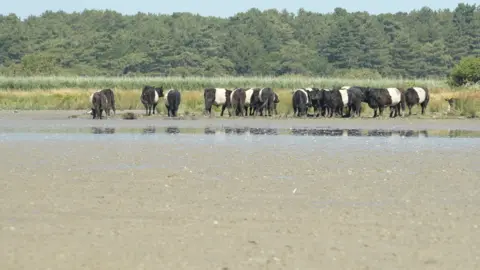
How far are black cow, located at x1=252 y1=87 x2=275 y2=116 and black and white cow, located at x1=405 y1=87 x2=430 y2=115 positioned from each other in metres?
4.63

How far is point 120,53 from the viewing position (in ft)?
327

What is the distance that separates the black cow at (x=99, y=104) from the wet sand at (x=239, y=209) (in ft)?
50.3

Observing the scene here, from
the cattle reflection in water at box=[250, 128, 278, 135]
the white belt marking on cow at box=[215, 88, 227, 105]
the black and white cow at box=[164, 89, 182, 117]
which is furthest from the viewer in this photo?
the white belt marking on cow at box=[215, 88, 227, 105]

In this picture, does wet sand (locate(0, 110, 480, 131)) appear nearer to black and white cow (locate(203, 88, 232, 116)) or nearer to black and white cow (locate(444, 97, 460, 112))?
black and white cow (locate(203, 88, 232, 116))

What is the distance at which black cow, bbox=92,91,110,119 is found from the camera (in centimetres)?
3238

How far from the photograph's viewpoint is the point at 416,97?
112ft

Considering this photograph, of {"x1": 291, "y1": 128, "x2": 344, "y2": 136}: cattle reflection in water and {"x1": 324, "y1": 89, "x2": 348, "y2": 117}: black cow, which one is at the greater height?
{"x1": 324, "y1": 89, "x2": 348, "y2": 117}: black cow

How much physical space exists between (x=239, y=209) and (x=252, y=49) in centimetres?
9073

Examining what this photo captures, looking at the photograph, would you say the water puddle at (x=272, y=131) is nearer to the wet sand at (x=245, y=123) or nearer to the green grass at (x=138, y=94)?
the wet sand at (x=245, y=123)

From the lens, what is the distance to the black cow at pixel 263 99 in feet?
113

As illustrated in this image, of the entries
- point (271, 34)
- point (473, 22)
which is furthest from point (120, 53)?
point (473, 22)

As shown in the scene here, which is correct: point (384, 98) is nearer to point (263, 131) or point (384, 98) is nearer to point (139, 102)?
point (263, 131)

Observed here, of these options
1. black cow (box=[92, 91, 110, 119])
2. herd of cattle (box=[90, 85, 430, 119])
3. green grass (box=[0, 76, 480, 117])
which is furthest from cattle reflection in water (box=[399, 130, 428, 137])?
black cow (box=[92, 91, 110, 119])

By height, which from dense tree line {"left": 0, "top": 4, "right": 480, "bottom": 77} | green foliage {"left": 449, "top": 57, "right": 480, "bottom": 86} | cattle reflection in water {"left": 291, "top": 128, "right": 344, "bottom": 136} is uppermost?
dense tree line {"left": 0, "top": 4, "right": 480, "bottom": 77}
